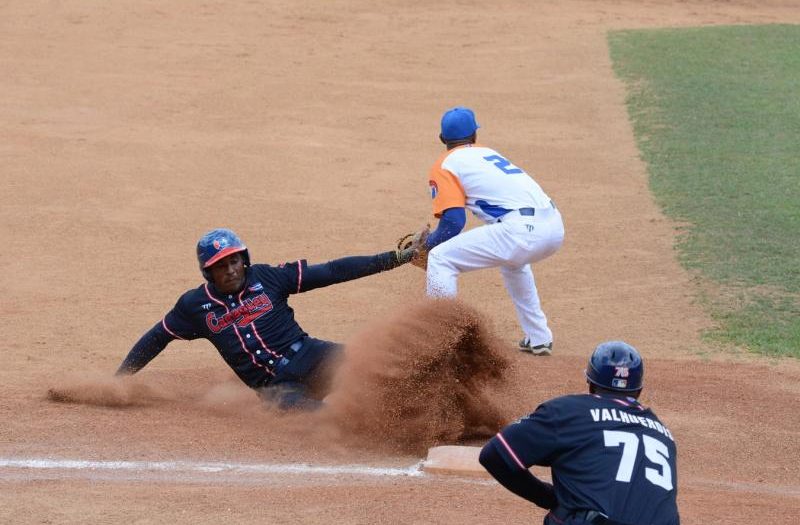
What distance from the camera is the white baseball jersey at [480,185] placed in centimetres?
898

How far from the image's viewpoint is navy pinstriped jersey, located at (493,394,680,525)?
4.61 m

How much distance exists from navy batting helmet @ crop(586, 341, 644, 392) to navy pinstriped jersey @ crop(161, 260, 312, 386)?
343cm

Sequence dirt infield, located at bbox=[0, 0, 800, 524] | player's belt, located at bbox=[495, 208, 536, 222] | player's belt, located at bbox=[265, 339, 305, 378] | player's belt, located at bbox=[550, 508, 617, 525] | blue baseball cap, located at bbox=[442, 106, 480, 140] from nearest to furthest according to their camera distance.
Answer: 1. player's belt, located at bbox=[550, 508, 617, 525]
2. dirt infield, located at bbox=[0, 0, 800, 524]
3. player's belt, located at bbox=[265, 339, 305, 378]
4. player's belt, located at bbox=[495, 208, 536, 222]
5. blue baseball cap, located at bbox=[442, 106, 480, 140]

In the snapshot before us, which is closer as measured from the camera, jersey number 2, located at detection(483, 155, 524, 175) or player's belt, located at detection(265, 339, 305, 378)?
player's belt, located at detection(265, 339, 305, 378)

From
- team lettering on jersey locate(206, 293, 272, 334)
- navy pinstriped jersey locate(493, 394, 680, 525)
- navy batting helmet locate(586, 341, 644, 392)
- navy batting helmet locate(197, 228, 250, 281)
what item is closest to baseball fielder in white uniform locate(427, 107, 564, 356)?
team lettering on jersey locate(206, 293, 272, 334)

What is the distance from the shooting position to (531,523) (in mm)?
6125

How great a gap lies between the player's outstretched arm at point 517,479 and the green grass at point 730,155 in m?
5.39

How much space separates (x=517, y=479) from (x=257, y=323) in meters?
3.38

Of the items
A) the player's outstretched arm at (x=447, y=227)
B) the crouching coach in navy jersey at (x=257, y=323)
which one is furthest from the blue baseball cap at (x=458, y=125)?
the crouching coach in navy jersey at (x=257, y=323)

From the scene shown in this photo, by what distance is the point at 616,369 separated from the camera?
4840 millimetres

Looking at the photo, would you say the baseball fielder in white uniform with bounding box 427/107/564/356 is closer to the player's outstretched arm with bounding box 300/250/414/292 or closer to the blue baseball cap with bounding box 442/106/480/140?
the blue baseball cap with bounding box 442/106/480/140

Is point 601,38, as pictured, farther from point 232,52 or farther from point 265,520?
point 265,520

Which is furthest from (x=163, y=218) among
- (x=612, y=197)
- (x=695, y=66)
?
(x=695, y=66)

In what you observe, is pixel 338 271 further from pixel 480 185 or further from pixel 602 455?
pixel 602 455
